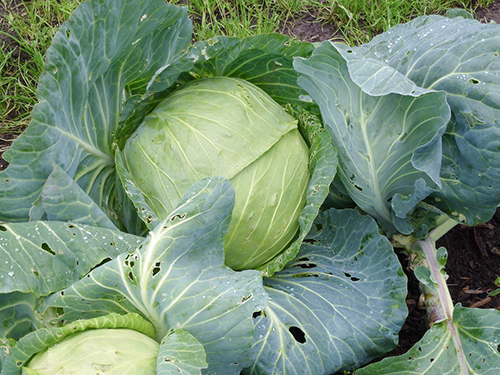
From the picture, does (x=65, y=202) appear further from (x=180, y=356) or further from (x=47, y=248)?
(x=180, y=356)

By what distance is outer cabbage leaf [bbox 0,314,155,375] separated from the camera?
5.51 feet

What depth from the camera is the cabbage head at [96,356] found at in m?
1.66

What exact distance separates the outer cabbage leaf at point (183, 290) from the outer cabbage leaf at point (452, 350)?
29.4 inches

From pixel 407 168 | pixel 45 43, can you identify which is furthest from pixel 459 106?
pixel 45 43

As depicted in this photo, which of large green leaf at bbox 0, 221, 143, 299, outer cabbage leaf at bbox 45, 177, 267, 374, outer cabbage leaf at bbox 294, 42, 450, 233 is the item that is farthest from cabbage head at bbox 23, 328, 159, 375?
outer cabbage leaf at bbox 294, 42, 450, 233

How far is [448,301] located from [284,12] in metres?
2.36

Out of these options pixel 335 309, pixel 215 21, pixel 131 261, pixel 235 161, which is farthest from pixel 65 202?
pixel 215 21

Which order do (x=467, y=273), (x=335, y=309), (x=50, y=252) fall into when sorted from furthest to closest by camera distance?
(x=467, y=273)
(x=335, y=309)
(x=50, y=252)

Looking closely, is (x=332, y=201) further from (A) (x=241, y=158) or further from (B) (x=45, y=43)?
(B) (x=45, y=43)

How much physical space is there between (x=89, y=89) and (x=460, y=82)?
5.01ft

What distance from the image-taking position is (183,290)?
5.99 ft

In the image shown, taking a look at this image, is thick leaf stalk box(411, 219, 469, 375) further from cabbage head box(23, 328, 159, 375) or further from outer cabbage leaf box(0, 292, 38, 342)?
outer cabbage leaf box(0, 292, 38, 342)

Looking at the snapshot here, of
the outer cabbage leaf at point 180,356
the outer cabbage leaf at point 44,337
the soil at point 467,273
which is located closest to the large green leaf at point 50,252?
the outer cabbage leaf at point 44,337

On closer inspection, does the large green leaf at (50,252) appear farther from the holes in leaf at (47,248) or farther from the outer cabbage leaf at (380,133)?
the outer cabbage leaf at (380,133)
